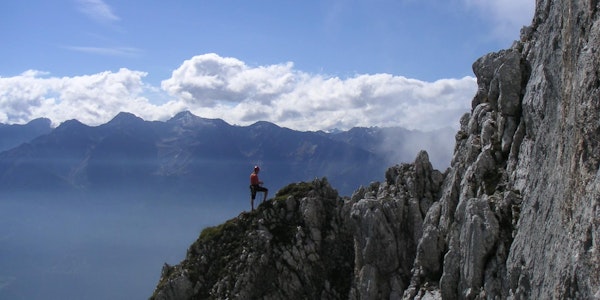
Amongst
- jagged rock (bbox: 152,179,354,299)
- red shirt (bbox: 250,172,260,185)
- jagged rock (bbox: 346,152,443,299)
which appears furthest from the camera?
red shirt (bbox: 250,172,260,185)

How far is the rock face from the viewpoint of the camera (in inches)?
911

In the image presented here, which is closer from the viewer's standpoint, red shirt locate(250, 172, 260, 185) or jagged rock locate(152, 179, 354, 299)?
jagged rock locate(152, 179, 354, 299)

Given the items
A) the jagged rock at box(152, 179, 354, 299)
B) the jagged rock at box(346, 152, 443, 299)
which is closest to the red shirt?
the jagged rock at box(152, 179, 354, 299)

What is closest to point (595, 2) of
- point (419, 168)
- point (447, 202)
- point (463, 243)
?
point (463, 243)

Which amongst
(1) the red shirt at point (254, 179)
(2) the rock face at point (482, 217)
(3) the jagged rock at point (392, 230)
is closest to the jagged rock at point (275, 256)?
(2) the rock face at point (482, 217)

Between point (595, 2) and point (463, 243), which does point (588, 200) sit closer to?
point (595, 2)

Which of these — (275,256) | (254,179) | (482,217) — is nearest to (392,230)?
(275,256)

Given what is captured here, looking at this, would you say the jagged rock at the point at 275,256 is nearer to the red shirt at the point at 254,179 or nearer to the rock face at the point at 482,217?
the rock face at the point at 482,217

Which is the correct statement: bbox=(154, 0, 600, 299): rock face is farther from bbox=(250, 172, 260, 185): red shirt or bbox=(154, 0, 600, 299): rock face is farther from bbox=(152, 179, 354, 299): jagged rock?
bbox=(250, 172, 260, 185): red shirt

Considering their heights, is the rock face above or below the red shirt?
below

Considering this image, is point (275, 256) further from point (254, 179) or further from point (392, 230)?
Result: point (392, 230)

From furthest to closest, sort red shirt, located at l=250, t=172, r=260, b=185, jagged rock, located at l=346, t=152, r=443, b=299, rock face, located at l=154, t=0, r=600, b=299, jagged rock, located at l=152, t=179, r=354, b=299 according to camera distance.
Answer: red shirt, located at l=250, t=172, r=260, b=185
jagged rock, located at l=152, t=179, r=354, b=299
jagged rock, located at l=346, t=152, r=443, b=299
rock face, located at l=154, t=0, r=600, b=299

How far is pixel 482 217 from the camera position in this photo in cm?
3244

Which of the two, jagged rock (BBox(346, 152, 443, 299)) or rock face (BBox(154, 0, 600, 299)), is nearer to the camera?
rock face (BBox(154, 0, 600, 299))
